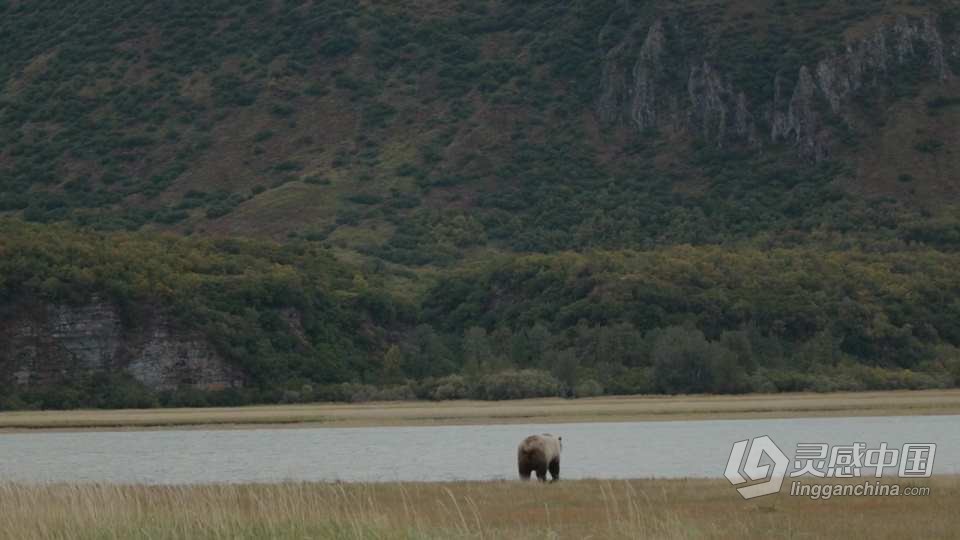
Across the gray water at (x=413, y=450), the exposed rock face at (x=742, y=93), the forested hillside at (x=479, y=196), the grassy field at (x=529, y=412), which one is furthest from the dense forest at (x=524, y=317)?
the exposed rock face at (x=742, y=93)

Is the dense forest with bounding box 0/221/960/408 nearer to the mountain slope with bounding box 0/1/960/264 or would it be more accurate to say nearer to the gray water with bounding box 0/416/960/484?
the gray water with bounding box 0/416/960/484

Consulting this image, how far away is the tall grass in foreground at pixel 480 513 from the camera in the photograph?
23.7 meters

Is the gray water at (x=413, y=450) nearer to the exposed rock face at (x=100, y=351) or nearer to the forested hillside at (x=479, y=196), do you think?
the forested hillside at (x=479, y=196)

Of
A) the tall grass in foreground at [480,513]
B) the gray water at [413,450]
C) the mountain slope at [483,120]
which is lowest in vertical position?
the mountain slope at [483,120]

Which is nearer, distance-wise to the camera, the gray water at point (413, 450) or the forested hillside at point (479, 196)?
the gray water at point (413, 450)

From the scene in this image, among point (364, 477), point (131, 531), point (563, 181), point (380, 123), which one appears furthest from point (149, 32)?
point (131, 531)

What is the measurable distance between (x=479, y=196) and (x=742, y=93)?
70.0ft

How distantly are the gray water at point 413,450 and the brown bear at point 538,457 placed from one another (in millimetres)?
2463

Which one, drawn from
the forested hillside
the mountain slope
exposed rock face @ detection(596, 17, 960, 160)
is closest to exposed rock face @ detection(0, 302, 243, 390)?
the forested hillside

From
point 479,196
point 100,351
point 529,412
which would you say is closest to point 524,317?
point 100,351

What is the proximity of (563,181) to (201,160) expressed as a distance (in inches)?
1224

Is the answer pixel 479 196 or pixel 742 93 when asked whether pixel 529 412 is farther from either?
pixel 742 93

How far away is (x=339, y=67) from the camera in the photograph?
16300 cm

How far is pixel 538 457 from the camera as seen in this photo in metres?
32.2
